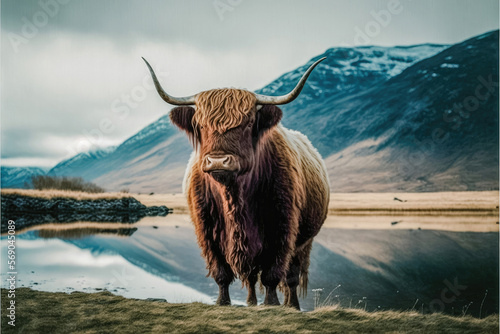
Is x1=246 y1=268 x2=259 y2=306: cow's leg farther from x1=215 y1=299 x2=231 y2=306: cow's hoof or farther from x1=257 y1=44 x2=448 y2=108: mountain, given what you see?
x1=257 y1=44 x2=448 y2=108: mountain

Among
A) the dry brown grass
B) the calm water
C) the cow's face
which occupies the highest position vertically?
the cow's face

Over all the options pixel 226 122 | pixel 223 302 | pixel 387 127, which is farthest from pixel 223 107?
pixel 387 127

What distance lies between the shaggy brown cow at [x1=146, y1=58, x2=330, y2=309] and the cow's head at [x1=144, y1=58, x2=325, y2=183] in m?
0.01

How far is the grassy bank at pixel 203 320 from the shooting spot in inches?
185

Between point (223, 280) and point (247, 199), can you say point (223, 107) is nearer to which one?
point (247, 199)

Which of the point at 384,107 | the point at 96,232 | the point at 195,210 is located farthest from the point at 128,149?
the point at 195,210

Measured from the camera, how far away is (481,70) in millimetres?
123000

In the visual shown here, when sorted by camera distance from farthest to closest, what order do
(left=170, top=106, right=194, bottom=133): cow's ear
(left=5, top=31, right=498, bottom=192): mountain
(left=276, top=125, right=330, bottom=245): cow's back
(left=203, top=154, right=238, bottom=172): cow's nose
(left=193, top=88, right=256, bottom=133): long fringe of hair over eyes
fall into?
(left=5, top=31, right=498, bottom=192): mountain, (left=276, top=125, right=330, bottom=245): cow's back, (left=170, top=106, right=194, bottom=133): cow's ear, (left=193, top=88, right=256, bottom=133): long fringe of hair over eyes, (left=203, top=154, right=238, bottom=172): cow's nose

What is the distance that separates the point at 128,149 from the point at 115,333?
175 m

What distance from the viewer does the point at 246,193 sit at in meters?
5.36

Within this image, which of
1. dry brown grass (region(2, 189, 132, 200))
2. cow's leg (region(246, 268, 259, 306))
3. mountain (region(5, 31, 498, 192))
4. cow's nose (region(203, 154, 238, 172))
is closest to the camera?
cow's nose (region(203, 154, 238, 172))

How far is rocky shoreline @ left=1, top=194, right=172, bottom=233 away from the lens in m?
19.8

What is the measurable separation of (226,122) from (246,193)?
918 mm

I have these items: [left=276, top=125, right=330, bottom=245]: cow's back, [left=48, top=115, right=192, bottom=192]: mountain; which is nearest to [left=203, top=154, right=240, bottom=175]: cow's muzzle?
[left=276, top=125, right=330, bottom=245]: cow's back
